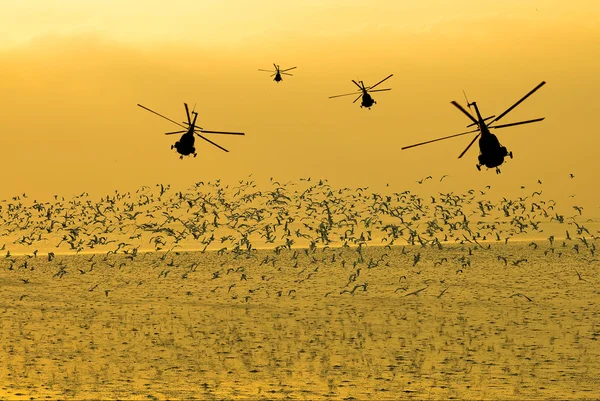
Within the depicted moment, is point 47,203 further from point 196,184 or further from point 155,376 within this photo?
point 155,376

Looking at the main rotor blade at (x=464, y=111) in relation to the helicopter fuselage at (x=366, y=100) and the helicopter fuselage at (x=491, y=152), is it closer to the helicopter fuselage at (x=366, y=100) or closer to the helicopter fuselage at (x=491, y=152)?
the helicopter fuselage at (x=491, y=152)

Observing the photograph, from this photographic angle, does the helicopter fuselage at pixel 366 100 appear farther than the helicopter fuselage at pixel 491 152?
Yes

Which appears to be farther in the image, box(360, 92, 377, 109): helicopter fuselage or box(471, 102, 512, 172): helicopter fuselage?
box(360, 92, 377, 109): helicopter fuselage

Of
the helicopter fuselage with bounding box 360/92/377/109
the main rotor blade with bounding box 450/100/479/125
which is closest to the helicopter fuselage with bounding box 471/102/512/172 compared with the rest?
the main rotor blade with bounding box 450/100/479/125

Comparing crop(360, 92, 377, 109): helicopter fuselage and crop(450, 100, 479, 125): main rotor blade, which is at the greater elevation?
crop(360, 92, 377, 109): helicopter fuselage

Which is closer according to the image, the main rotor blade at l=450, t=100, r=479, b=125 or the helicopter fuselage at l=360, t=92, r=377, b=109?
the main rotor blade at l=450, t=100, r=479, b=125

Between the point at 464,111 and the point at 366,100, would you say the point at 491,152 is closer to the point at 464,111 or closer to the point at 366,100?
the point at 464,111

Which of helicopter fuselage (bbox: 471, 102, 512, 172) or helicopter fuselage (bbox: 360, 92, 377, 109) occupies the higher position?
helicopter fuselage (bbox: 360, 92, 377, 109)

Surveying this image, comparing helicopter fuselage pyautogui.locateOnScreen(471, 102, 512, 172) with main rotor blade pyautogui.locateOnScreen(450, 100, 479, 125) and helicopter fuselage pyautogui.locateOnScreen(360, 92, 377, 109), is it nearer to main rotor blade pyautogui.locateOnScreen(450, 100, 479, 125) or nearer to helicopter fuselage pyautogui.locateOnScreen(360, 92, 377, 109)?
main rotor blade pyautogui.locateOnScreen(450, 100, 479, 125)

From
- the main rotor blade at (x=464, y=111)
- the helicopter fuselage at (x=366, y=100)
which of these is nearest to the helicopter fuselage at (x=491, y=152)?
the main rotor blade at (x=464, y=111)

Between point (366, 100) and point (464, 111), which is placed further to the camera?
point (366, 100)

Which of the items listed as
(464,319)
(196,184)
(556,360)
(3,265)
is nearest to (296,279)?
(464,319)

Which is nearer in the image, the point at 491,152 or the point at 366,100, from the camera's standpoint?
the point at 491,152

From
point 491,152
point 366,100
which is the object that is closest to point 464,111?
point 491,152
